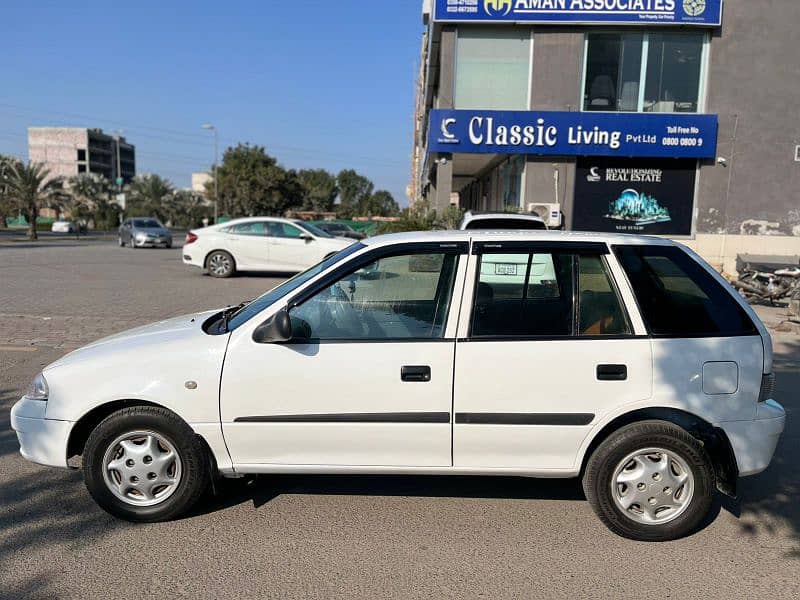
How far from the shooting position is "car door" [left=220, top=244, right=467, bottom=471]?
11.5 feet

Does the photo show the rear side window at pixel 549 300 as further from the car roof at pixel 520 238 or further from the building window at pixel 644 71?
the building window at pixel 644 71

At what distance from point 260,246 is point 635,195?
421 inches

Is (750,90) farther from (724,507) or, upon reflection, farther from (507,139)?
(724,507)

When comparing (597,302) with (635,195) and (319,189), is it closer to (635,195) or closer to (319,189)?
(635,195)

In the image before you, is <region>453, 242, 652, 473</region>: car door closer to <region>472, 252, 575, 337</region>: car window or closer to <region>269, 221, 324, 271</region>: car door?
<region>472, 252, 575, 337</region>: car window

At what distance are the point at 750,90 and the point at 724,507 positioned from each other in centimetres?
1713

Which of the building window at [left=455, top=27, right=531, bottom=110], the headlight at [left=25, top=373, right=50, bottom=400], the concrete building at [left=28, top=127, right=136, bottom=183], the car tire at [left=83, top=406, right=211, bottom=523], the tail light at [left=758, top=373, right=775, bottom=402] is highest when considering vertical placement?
the concrete building at [left=28, top=127, right=136, bottom=183]

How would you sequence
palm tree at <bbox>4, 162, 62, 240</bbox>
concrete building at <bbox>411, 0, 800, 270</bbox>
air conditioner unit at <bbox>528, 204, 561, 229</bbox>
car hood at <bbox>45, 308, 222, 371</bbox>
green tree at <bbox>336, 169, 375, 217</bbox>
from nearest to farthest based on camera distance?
car hood at <bbox>45, 308, 222, 371</bbox>
concrete building at <bbox>411, 0, 800, 270</bbox>
air conditioner unit at <bbox>528, 204, 561, 229</bbox>
palm tree at <bbox>4, 162, 62, 240</bbox>
green tree at <bbox>336, 169, 375, 217</bbox>

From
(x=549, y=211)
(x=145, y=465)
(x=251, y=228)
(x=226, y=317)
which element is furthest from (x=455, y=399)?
(x=549, y=211)

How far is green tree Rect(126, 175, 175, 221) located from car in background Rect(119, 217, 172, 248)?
140 ft

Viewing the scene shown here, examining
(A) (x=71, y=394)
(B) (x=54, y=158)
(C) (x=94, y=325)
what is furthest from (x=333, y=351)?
(B) (x=54, y=158)

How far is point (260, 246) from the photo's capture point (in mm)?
16453

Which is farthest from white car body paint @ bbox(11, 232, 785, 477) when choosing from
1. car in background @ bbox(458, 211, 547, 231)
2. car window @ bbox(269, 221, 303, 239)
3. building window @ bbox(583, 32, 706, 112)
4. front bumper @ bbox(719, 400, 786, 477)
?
building window @ bbox(583, 32, 706, 112)

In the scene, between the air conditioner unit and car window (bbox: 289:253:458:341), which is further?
the air conditioner unit
